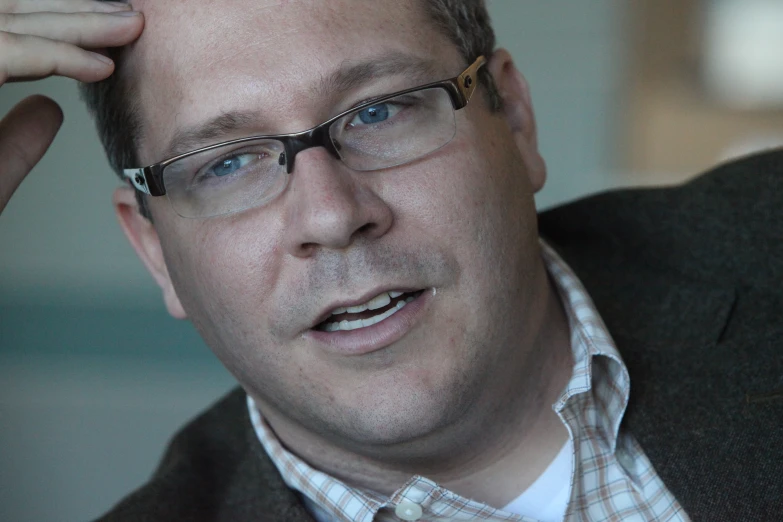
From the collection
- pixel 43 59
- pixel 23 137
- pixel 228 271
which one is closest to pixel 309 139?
pixel 228 271

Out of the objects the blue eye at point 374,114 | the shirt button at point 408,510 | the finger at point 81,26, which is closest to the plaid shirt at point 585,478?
the shirt button at point 408,510

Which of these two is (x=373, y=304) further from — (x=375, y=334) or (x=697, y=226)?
(x=697, y=226)

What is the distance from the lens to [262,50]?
4.70 ft

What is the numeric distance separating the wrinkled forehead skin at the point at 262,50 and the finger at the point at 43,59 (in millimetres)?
95

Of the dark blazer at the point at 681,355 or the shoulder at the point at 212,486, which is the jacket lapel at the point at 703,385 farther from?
the shoulder at the point at 212,486

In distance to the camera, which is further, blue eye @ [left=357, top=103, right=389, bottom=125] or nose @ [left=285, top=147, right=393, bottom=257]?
blue eye @ [left=357, top=103, right=389, bottom=125]

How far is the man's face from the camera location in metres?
1.40

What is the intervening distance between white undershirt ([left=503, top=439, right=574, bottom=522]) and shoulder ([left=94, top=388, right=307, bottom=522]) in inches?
16.1

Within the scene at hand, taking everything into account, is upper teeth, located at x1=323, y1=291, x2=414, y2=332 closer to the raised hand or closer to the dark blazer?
the dark blazer

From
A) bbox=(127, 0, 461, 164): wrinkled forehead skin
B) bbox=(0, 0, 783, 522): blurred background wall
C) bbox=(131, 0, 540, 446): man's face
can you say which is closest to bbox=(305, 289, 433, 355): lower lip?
bbox=(131, 0, 540, 446): man's face

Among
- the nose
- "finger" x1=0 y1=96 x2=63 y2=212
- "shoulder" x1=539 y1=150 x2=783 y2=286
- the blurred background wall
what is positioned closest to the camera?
the nose

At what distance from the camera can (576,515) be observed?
61.6 inches

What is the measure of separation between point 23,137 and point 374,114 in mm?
698

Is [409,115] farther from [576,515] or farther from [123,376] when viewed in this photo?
[123,376]
